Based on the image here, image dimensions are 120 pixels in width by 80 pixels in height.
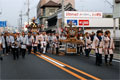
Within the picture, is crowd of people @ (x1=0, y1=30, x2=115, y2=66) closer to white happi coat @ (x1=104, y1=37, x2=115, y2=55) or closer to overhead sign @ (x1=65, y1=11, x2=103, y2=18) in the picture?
white happi coat @ (x1=104, y1=37, x2=115, y2=55)

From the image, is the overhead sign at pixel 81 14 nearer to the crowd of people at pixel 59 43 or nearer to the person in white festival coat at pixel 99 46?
the crowd of people at pixel 59 43

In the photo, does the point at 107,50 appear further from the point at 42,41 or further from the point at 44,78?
the point at 42,41

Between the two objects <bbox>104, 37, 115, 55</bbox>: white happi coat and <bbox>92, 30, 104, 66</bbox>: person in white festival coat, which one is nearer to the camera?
<bbox>92, 30, 104, 66</bbox>: person in white festival coat

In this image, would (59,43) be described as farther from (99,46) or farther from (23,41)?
(99,46)

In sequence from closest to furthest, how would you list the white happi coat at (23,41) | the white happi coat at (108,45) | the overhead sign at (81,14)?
the white happi coat at (108,45) < the white happi coat at (23,41) < the overhead sign at (81,14)

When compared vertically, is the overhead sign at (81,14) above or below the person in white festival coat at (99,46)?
above

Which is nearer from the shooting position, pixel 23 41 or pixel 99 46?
pixel 99 46

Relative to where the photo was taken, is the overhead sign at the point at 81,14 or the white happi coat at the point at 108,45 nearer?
the white happi coat at the point at 108,45

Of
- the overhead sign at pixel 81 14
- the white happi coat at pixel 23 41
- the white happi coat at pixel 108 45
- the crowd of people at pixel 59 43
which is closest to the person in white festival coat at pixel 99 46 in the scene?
the crowd of people at pixel 59 43

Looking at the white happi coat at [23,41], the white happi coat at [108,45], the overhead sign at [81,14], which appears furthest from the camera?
the overhead sign at [81,14]

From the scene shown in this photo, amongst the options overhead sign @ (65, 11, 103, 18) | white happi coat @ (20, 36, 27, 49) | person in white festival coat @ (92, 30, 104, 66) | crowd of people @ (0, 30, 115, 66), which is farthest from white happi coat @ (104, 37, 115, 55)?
overhead sign @ (65, 11, 103, 18)

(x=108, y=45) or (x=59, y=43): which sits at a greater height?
(x=108, y=45)

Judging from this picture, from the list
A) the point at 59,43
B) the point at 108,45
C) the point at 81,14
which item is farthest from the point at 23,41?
the point at 81,14

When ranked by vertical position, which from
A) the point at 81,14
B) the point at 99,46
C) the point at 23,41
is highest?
the point at 81,14
